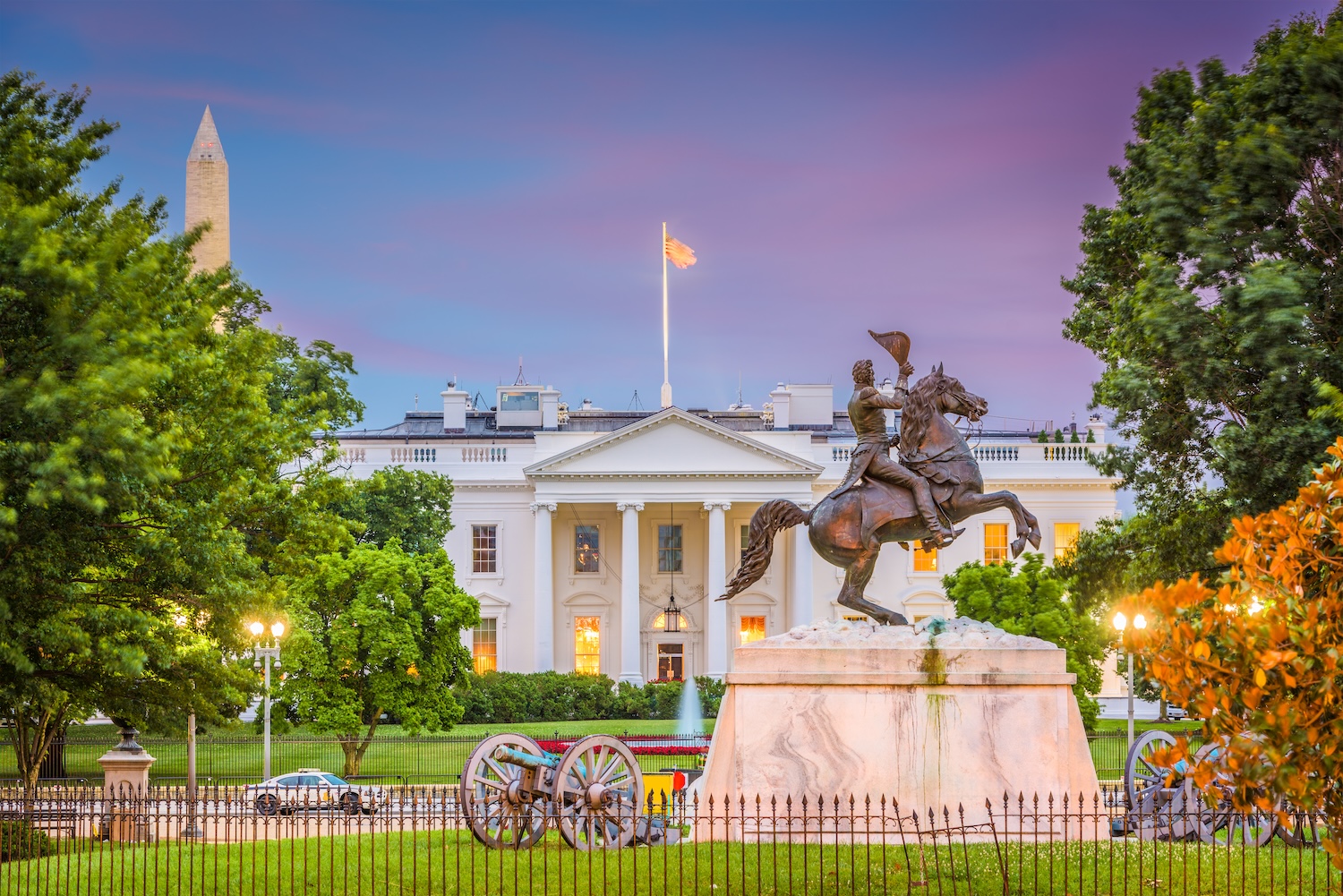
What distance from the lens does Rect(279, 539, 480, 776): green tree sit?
98.6 ft

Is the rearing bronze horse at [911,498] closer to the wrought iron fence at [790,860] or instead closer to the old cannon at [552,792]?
the old cannon at [552,792]

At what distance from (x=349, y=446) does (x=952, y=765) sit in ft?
151

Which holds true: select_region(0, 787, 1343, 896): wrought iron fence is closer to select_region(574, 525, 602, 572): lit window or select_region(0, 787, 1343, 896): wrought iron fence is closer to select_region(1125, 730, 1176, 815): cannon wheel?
select_region(1125, 730, 1176, 815): cannon wheel

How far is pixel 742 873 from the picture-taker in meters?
10.1

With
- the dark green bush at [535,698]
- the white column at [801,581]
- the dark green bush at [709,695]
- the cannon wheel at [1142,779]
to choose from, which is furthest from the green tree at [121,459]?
the white column at [801,581]

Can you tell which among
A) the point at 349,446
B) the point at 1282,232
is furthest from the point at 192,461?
the point at 349,446

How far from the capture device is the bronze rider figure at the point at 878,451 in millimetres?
13148

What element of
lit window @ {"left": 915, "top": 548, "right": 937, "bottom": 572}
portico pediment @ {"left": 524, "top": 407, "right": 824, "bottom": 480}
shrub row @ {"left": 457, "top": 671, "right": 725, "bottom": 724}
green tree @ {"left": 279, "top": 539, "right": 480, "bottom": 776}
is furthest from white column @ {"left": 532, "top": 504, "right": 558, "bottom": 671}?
green tree @ {"left": 279, "top": 539, "right": 480, "bottom": 776}

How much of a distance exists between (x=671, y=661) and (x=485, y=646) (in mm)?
7395

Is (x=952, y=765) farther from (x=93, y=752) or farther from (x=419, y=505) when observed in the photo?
(x=419, y=505)

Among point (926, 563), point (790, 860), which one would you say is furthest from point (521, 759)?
point (926, 563)

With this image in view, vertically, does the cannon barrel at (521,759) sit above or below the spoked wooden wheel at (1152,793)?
above

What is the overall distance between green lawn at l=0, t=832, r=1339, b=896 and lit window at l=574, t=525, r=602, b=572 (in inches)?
1730

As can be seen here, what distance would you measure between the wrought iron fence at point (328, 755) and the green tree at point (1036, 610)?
105 inches
